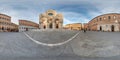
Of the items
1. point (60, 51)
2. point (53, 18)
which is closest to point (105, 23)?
point (53, 18)

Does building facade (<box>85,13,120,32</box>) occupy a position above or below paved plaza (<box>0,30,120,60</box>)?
above

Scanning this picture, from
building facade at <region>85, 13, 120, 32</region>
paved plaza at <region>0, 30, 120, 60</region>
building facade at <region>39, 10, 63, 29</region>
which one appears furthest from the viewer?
building facade at <region>39, 10, 63, 29</region>

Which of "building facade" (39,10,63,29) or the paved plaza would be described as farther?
"building facade" (39,10,63,29)

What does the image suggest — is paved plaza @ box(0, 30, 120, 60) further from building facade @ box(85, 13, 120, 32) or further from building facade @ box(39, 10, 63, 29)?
building facade @ box(39, 10, 63, 29)

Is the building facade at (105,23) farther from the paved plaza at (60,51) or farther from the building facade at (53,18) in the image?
the paved plaza at (60,51)

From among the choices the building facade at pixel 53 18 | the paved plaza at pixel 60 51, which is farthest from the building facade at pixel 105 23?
the paved plaza at pixel 60 51

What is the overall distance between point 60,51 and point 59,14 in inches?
867

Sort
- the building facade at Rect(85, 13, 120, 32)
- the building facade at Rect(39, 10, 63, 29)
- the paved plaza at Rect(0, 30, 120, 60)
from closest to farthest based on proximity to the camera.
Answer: the paved plaza at Rect(0, 30, 120, 60) → the building facade at Rect(85, 13, 120, 32) → the building facade at Rect(39, 10, 63, 29)

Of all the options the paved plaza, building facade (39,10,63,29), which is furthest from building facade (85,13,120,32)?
the paved plaza

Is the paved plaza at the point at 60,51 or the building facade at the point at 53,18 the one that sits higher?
the building facade at the point at 53,18

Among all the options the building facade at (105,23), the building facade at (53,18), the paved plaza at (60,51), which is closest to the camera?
the paved plaza at (60,51)

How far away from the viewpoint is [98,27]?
1781cm

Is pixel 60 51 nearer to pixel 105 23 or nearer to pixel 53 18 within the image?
pixel 105 23

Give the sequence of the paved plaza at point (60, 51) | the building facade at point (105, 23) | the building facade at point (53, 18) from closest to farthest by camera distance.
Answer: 1. the paved plaza at point (60, 51)
2. the building facade at point (105, 23)
3. the building facade at point (53, 18)
